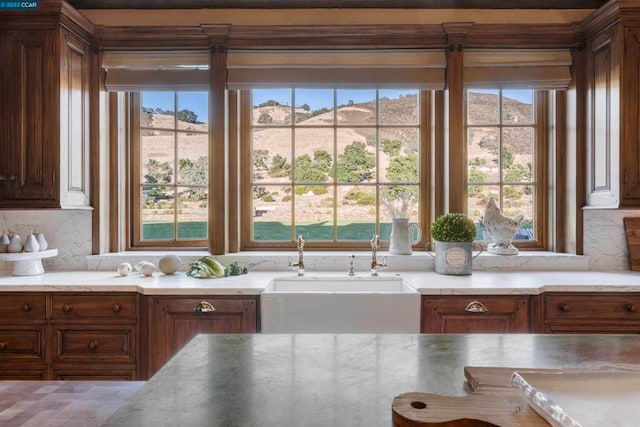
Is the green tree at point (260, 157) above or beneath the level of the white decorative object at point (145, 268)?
above

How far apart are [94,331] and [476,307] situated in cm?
200

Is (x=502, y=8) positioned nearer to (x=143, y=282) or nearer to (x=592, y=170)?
(x=592, y=170)

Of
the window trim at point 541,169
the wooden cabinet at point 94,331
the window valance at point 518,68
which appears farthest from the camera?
the window trim at point 541,169

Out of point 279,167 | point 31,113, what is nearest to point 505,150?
Answer: point 279,167

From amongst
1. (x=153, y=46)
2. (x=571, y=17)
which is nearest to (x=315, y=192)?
(x=153, y=46)

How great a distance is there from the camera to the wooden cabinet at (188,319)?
7.13ft

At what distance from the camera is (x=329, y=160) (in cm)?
293

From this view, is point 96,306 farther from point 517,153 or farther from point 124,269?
point 517,153

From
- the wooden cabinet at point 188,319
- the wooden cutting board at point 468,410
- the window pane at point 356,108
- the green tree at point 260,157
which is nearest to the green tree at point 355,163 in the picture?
the window pane at point 356,108

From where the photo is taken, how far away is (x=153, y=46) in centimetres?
271

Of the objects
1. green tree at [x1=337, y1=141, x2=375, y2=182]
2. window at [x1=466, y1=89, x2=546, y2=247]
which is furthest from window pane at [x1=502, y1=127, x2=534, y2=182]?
green tree at [x1=337, y1=141, x2=375, y2=182]

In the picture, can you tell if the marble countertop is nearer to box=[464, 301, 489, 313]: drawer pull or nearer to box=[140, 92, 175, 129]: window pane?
box=[464, 301, 489, 313]: drawer pull

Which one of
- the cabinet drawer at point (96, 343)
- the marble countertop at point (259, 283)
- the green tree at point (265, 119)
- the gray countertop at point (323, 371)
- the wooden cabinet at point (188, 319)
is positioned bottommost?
the cabinet drawer at point (96, 343)

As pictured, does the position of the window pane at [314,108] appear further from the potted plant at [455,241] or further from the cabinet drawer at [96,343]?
the cabinet drawer at [96,343]
